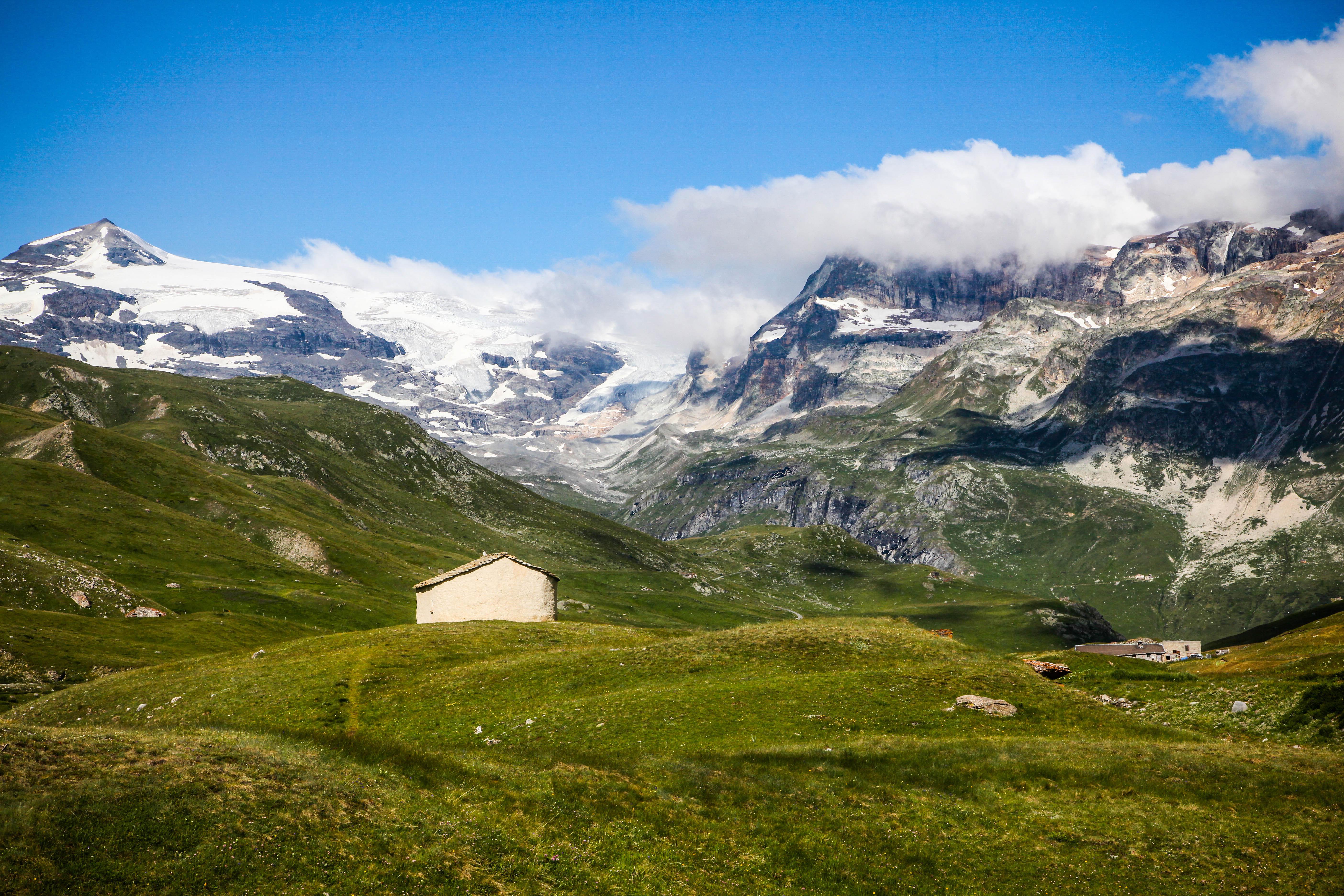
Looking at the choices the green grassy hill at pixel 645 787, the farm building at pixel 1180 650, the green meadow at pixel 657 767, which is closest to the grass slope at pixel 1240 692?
the green meadow at pixel 657 767

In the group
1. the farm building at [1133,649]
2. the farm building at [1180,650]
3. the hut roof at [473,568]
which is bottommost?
the farm building at [1180,650]

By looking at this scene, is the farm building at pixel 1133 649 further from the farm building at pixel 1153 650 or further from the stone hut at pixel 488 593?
the stone hut at pixel 488 593

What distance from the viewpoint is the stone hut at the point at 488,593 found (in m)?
81.3

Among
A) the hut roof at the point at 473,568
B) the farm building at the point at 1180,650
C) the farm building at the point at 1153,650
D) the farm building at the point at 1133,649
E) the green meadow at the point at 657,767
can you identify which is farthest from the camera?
the farm building at the point at 1180,650

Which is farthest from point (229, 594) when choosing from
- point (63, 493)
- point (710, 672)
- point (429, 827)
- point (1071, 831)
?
point (1071, 831)

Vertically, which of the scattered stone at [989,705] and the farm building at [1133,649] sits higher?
the scattered stone at [989,705]

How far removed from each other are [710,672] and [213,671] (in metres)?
33.2

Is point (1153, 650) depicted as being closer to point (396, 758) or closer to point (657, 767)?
point (657, 767)

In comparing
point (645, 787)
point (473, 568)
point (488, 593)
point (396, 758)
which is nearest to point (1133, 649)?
point (488, 593)

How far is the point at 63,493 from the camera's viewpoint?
443 ft

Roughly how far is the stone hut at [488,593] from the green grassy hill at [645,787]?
1105 inches

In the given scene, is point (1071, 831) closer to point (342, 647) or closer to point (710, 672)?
point (710, 672)

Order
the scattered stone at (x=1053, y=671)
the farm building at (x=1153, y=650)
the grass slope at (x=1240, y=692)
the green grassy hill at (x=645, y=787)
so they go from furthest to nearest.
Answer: the farm building at (x=1153, y=650), the scattered stone at (x=1053, y=671), the grass slope at (x=1240, y=692), the green grassy hill at (x=645, y=787)

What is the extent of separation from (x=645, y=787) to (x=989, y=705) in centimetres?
2144
